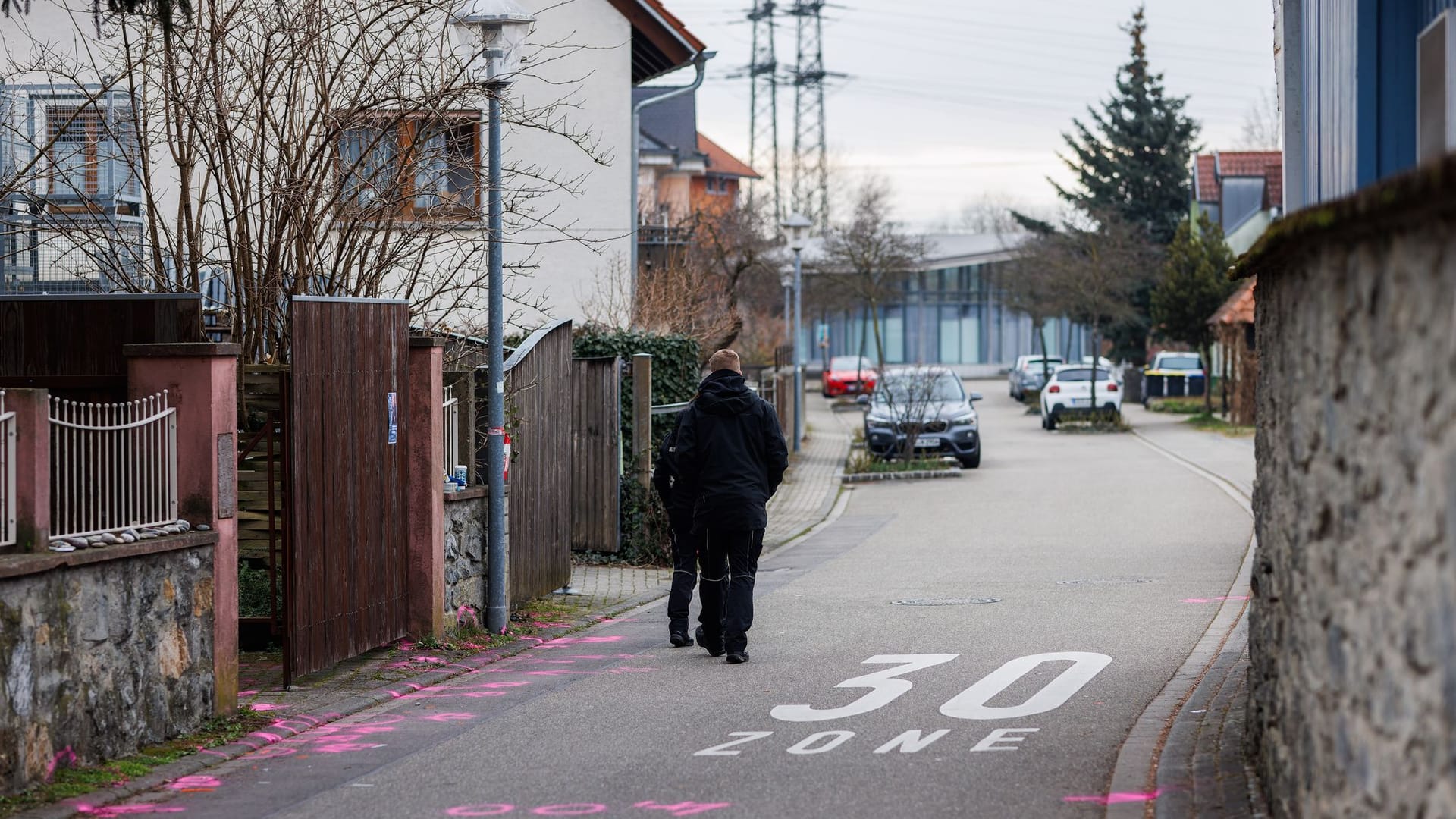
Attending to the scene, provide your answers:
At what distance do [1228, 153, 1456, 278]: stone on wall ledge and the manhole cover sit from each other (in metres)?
7.60

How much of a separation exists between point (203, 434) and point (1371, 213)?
5.81 metres

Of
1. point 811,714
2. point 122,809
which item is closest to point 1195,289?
point 811,714

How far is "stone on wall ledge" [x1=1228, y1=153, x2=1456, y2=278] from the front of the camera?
10.9 feet

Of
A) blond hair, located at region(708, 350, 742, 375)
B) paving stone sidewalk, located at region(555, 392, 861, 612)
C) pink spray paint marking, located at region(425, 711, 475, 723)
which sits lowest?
paving stone sidewalk, located at region(555, 392, 861, 612)

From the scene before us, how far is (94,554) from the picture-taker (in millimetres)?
7090

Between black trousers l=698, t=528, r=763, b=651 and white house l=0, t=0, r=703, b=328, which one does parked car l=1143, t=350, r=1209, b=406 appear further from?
black trousers l=698, t=528, r=763, b=651

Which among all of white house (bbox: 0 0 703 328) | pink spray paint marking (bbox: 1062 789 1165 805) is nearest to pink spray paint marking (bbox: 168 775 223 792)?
white house (bbox: 0 0 703 328)

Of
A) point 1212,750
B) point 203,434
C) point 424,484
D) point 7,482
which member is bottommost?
point 1212,750

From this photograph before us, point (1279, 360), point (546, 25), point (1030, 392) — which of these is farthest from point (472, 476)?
point (1030, 392)

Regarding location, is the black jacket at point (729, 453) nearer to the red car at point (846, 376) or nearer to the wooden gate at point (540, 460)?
the wooden gate at point (540, 460)

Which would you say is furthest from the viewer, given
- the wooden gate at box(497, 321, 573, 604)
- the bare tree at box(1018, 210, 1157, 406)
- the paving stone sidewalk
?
the bare tree at box(1018, 210, 1157, 406)

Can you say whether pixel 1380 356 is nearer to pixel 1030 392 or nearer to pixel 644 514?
pixel 644 514

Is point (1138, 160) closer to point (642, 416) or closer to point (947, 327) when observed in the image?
point (947, 327)

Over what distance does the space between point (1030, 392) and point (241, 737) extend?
158ft
